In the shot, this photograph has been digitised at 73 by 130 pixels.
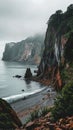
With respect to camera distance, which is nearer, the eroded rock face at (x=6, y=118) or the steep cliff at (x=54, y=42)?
the eroded rock face at (x=6, y=118)

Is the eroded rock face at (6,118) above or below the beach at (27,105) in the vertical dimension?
above

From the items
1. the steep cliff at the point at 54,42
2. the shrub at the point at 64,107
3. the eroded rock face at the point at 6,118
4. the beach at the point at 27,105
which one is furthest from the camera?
the steep cliff at the point at 54,42

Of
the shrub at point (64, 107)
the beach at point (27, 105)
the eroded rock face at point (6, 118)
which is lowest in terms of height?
the beach at point (27, 105)

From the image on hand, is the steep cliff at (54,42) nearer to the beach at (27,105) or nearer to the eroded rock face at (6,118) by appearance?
the beach at (27,105)

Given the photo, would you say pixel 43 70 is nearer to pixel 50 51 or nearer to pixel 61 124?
pixel 50 51

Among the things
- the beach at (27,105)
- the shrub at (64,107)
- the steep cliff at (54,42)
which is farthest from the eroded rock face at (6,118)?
the steep cliff at (54,42)

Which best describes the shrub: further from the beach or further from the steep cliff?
the steep cliff

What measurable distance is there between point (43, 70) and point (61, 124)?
11257 centimetres

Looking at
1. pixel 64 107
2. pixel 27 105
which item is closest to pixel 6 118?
pixel 64 107

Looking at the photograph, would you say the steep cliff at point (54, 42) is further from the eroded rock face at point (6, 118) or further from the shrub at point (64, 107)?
the shrub at point (64, 107)

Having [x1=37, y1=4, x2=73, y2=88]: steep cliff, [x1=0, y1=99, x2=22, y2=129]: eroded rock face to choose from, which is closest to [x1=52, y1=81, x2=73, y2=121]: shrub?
[x1=0, y1=99, x2=22, y2=129]: eroded rock face

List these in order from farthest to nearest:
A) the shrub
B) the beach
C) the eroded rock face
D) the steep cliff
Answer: the steep cliff → the beach → the eroded rock face → the shrub

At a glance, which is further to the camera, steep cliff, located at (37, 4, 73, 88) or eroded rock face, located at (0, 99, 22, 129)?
steep cliff, located at (37, 4, 73, 88)

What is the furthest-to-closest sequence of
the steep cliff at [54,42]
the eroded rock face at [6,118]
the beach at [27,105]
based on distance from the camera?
the steep cliff at [54,42] → the beach at [27,105] → the eroded rock face at [6,118]
